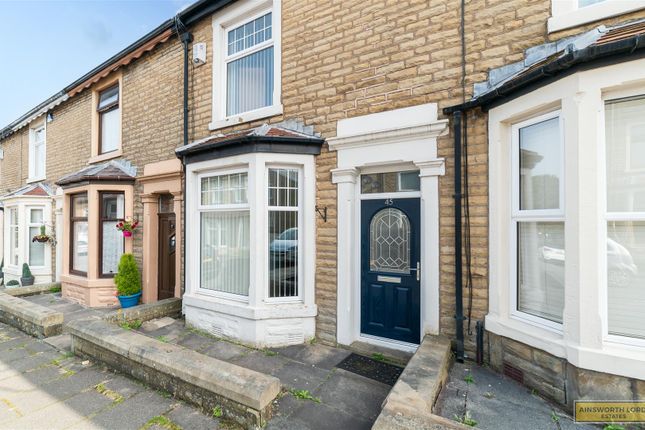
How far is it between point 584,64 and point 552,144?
0.71m

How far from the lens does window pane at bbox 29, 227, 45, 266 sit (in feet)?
32.1

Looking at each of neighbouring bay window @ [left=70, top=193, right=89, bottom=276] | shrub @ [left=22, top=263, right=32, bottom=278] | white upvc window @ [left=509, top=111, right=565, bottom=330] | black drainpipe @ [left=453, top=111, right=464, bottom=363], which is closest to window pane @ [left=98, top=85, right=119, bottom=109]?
neighbouring bay window @ [left=70, top=193, right=89, bottom=276]

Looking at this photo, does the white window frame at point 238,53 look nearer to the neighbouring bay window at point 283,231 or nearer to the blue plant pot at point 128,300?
the neighbouring bay window at point 283,231

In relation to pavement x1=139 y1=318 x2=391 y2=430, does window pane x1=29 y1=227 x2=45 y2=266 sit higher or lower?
higher

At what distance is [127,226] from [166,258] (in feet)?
3.84

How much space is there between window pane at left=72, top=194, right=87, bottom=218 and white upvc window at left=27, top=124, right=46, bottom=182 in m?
4.41

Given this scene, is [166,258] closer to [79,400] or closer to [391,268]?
[79,400]

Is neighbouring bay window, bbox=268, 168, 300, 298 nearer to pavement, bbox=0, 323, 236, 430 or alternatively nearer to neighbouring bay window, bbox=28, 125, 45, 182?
pavement, bbox=0, 323, 236, 430

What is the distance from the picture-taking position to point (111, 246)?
7.36 metres

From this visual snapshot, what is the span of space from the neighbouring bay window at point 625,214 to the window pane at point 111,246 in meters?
8.72

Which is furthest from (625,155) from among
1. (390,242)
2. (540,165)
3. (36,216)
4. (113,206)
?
(36,216)

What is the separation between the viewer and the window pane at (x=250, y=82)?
5.43m

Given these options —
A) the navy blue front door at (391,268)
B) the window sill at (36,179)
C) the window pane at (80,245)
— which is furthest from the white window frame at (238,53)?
the window sill at (36,179)

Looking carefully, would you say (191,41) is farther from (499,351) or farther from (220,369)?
(499,351)
